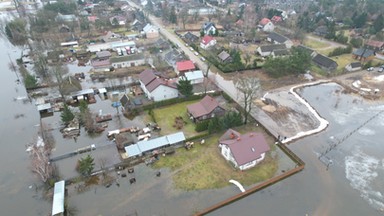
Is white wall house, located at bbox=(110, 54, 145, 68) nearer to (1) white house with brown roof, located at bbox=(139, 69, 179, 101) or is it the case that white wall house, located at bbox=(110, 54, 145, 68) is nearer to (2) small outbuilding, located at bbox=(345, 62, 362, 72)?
(1) white house with brown roof, located at bbox=(139, 69, 179, 101)

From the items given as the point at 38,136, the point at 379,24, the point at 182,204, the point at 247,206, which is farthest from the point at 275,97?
the point at 379,24

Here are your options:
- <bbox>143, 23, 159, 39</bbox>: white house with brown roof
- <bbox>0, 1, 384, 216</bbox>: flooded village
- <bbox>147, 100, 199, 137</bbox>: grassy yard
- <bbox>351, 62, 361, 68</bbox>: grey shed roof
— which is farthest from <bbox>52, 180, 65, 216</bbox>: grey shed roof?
<bbox>351, 62, 361, 68</bbox>: grey shed roof

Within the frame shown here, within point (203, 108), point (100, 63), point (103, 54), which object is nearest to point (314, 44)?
point (203, 108)

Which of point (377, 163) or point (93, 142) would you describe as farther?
point (93, 142)

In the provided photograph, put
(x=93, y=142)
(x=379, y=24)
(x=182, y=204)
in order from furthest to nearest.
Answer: (x=379, y=24) < (x=93, y=142) < (x=182, y=204)

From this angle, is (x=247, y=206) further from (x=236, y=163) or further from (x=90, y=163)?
(x=90, y=163)

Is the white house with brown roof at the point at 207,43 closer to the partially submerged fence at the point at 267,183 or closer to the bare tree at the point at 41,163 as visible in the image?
Result: the partially submerged fence at the point at 267,183

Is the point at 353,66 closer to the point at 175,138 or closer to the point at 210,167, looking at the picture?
the point at 210,167
